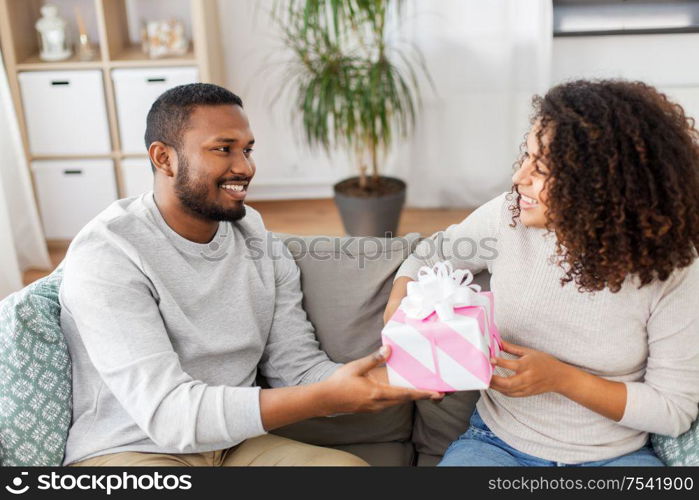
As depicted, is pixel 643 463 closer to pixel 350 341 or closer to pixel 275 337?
pixel 350 341

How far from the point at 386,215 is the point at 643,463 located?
2.15m

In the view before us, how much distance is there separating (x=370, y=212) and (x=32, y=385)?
2.15 m

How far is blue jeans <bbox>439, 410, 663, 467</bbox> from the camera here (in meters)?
1.41

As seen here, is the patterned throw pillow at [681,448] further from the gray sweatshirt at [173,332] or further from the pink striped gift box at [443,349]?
the gray sweatshirt at [173,332]

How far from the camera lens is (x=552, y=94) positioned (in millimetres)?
1351

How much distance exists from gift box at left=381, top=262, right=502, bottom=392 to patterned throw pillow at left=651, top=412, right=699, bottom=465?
0.38 meters

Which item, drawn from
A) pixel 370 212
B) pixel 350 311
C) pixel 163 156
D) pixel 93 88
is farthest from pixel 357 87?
pixel 163 156

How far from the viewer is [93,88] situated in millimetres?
3361

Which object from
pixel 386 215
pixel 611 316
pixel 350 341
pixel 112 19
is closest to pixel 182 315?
pixel 350 341

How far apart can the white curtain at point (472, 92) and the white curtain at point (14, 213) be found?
1.65 meters

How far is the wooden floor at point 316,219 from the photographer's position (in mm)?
3715

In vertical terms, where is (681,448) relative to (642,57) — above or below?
A: below

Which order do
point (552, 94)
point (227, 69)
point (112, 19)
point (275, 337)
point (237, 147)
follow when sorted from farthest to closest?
point (227, 69) → point (112, 19) → point (275, 337) → point (237, 147) → point (552, 94)

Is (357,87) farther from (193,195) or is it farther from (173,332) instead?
(173,332)
